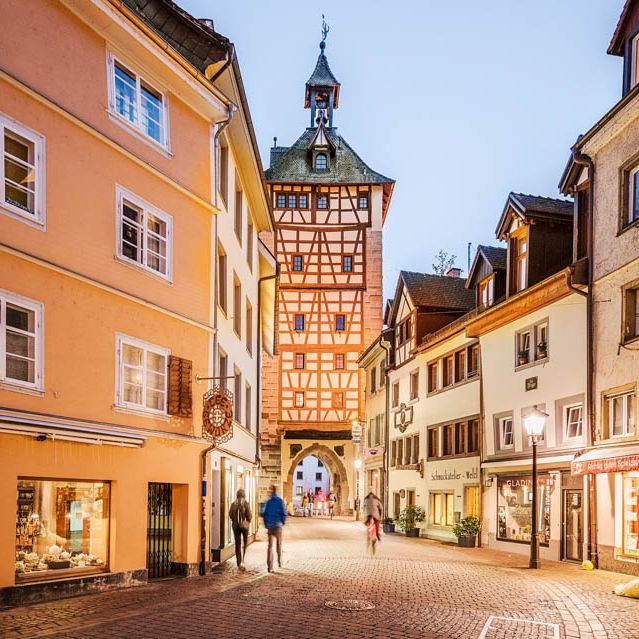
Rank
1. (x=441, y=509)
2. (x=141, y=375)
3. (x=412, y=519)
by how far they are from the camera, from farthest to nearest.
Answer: (x=412, y=519) → (x=441, y=509) → (x=141, y=375)

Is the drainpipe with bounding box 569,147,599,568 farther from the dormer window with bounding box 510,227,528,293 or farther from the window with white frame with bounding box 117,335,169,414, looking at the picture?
the window with white frame with bounding box 117,335,169,414

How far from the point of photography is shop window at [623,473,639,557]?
1878 cm

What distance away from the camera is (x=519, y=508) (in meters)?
25.7

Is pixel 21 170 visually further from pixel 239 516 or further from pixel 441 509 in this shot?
pixel 441 509

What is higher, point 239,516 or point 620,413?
point 620,413

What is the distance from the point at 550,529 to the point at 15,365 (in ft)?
51.2

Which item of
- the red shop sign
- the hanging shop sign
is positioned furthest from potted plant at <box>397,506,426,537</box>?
the red shop sign

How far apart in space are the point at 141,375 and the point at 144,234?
8.24 feet

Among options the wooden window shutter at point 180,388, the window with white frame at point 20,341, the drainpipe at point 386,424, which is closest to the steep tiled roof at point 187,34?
the wooden window shutter at point 180,388


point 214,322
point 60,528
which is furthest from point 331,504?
point 60,528

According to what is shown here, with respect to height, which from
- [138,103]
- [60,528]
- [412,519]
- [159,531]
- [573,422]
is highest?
[138,103]

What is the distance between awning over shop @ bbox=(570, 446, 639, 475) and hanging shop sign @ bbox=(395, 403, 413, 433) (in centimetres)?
1718

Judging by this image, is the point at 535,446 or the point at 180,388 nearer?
the point at 180,388

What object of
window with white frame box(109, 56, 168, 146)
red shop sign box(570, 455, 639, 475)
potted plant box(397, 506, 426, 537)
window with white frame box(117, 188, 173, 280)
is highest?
window with white frame box(109, 56, 168, 146)
